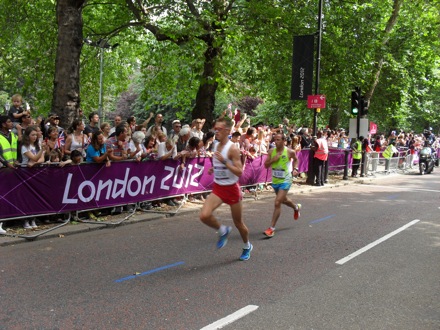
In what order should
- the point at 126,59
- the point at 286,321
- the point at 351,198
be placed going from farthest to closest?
the point at 126,59 → the point at 351,198 → the point at 286,321

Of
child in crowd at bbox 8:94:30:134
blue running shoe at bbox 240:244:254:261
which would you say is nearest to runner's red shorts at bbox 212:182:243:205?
blue running shoe at bbox 240:244:254:261

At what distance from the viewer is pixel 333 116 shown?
31.8m

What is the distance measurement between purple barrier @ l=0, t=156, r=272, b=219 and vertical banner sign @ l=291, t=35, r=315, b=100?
613 centimetres

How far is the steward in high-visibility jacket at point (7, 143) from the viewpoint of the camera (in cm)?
769

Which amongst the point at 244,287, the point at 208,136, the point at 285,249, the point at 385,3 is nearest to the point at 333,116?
the point at 385,3

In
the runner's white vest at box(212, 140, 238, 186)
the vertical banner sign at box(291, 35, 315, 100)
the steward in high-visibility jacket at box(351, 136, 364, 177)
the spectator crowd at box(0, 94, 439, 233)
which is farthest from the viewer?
the steward in high-visibility jacket at box(351, 136, 364, 177)

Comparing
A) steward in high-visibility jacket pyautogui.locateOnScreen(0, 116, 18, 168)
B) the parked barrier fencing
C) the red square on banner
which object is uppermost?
the red square on banner

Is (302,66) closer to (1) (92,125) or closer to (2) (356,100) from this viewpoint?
(2) (356,100)

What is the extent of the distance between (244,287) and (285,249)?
2.04 metres

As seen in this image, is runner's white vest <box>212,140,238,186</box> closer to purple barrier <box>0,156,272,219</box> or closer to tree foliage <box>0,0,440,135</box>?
purple barrier <box>0,156,272,219</box>

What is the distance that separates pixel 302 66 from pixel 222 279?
1179 centimetres

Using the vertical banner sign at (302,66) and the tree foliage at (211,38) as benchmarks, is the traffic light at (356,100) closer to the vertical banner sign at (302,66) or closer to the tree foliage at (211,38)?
the tree foliage at (211,38)

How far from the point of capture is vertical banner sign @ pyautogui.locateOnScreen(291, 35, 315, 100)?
15516mm

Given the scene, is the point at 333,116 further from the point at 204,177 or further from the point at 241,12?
the point at 204,177
